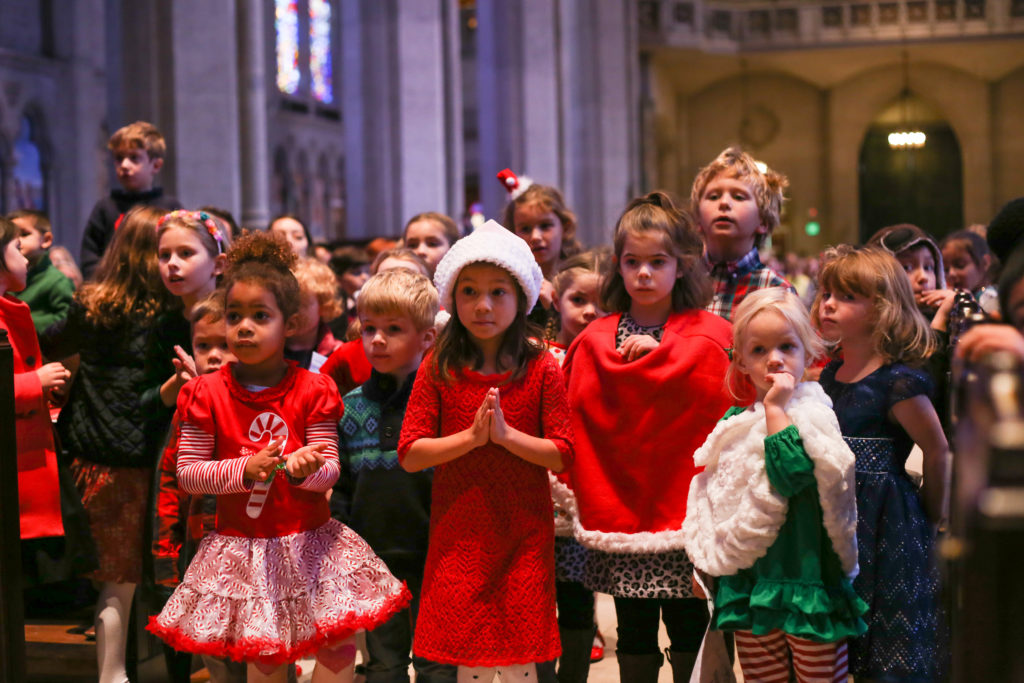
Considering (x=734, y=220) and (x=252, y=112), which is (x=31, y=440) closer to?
(x=734, y=220)

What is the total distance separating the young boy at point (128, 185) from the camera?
238 inches

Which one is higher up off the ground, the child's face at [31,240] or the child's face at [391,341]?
the child's face at [31,240]

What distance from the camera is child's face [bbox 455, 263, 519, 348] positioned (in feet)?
10.9

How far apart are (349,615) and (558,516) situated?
2.92 feet

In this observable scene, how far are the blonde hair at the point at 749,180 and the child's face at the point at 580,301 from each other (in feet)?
1.64

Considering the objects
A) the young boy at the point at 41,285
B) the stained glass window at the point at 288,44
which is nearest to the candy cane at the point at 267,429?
the young boy at the point at 41,285

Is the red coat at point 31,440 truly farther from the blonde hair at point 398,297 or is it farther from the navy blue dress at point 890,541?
the navy blue dress at point 890,541

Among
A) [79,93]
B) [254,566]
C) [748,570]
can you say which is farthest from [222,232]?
[79,93]

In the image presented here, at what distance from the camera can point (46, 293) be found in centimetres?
→ 535

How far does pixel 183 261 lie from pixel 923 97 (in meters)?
27.6

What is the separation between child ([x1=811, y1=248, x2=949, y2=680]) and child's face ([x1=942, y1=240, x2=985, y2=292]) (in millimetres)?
2802

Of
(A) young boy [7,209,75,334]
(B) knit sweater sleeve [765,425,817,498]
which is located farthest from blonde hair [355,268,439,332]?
(A) young boy [7,209,75,334]

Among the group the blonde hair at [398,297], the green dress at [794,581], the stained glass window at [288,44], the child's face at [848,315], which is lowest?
the green dress at [794,581]

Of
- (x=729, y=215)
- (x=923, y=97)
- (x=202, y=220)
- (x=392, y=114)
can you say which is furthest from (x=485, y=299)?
(x=923, y=97)
